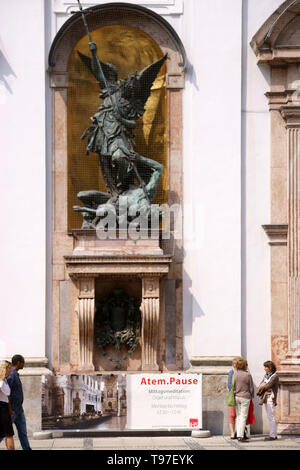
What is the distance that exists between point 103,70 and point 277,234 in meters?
4.11

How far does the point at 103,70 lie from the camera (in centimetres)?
2150

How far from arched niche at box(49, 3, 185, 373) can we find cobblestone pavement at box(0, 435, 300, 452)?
1523 mm

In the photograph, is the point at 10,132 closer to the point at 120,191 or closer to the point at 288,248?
the point at 120,191

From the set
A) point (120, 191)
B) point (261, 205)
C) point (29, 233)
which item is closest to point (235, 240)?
point (261, 205)

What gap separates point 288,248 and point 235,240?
0.94 meters

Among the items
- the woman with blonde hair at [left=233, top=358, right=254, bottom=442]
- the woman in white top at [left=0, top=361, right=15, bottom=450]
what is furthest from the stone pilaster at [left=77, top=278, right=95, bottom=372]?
the woman in white top at [left=0, top=361, right=15, bottom=450]

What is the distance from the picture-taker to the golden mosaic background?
853 inches

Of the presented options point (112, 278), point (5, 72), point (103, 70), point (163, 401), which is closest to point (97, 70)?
point (103, 70)

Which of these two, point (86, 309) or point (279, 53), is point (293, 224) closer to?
point (279, 53)

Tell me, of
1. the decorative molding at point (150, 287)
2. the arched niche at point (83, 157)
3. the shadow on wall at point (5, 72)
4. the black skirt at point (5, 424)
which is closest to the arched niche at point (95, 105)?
the arched niche at point (83, 157)

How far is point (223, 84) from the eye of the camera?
21438 millimetres

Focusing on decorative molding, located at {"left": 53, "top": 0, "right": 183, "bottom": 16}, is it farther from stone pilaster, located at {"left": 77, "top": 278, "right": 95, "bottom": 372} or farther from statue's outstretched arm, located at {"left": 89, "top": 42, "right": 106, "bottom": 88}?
stone pilaster, located at {"left": 77, "top": 278, "right": 95, "bottom": 372}

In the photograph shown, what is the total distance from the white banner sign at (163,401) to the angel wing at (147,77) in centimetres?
486

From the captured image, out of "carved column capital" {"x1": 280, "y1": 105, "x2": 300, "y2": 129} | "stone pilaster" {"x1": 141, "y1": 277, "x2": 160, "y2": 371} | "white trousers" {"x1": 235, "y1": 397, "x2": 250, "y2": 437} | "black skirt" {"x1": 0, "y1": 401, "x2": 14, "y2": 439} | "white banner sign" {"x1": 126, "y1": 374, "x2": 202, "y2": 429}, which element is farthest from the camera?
"carved column capital" {"x1": 280, "y1": 105, "x2": 300, "y2": 129}
